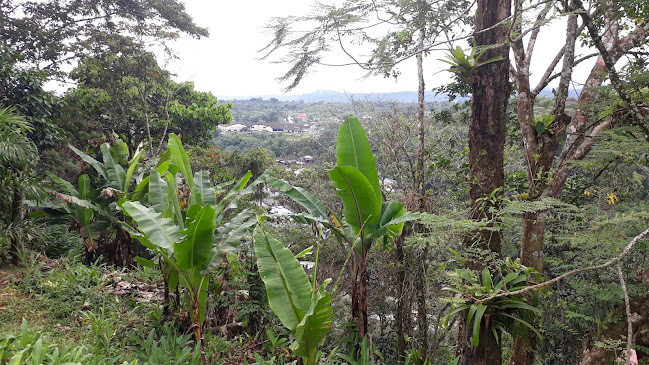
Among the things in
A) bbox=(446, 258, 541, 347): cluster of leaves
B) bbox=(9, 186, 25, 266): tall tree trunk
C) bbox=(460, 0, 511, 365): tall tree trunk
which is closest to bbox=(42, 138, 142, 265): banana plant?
bbox=(9, 186, 25, 266): tall tree trunk

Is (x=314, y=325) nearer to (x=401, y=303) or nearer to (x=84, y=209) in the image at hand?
(x=401, y=303)

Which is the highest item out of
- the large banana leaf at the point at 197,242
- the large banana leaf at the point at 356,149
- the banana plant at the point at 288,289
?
the large banana leaf at the point at 356,149

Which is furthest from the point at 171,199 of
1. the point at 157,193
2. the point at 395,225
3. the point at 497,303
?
the point at 497,303

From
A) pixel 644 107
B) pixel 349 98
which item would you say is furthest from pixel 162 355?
pixel 349 98

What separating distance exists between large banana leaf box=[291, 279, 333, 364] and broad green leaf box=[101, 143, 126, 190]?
11.0 feet

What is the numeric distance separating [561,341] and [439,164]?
13.1ft

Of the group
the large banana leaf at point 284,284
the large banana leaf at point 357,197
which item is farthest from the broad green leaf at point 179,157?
the large banana leaf at point 357,197

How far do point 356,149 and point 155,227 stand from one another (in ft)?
5.83

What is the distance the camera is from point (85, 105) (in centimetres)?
960

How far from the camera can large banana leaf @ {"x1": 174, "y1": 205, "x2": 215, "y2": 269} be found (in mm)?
2684

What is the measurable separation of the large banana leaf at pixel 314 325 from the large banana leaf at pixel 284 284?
0.39 feet

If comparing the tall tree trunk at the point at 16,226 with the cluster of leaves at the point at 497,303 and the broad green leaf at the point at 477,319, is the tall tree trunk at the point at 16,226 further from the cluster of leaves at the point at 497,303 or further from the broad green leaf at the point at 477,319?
the broad green leaf at the point at 477,319

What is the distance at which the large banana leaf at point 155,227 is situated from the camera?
8.99 ft

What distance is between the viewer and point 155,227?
282 cm
